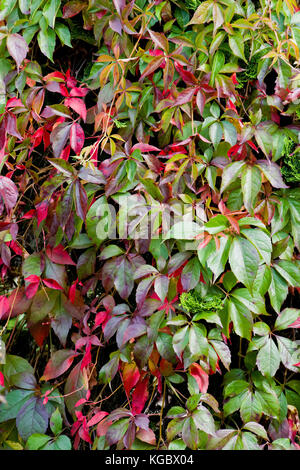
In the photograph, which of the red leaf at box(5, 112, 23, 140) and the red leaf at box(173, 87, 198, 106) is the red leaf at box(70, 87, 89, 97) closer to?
the red leaf at box(5, 112, 23, 140)

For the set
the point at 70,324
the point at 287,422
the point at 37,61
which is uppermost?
the point at 37,61

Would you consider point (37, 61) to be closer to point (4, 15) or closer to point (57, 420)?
point (4, 15)

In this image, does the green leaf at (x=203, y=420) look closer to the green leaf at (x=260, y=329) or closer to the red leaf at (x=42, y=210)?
the green leaf at (x=260, y=329)

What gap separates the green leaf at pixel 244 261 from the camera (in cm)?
92

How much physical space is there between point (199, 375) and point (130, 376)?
0.18m

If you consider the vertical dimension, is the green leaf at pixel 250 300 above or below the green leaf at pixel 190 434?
above

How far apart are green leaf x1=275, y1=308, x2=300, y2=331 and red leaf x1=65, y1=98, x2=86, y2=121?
78cm

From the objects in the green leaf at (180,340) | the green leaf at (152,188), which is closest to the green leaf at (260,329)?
the green leaf at (180,340)

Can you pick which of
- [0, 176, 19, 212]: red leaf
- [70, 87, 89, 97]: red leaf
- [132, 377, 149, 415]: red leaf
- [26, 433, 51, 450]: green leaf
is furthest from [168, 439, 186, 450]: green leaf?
[70, 87, 89, 97]: red leaf

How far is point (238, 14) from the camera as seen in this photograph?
1.15 meters

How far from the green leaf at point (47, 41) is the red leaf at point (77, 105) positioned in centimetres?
14

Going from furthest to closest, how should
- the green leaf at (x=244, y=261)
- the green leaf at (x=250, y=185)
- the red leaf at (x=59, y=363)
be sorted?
the red leaf at (x=59, y=363) < the green leaf at (x=250, y=185) < the green leaf at (x=244, y=261)
